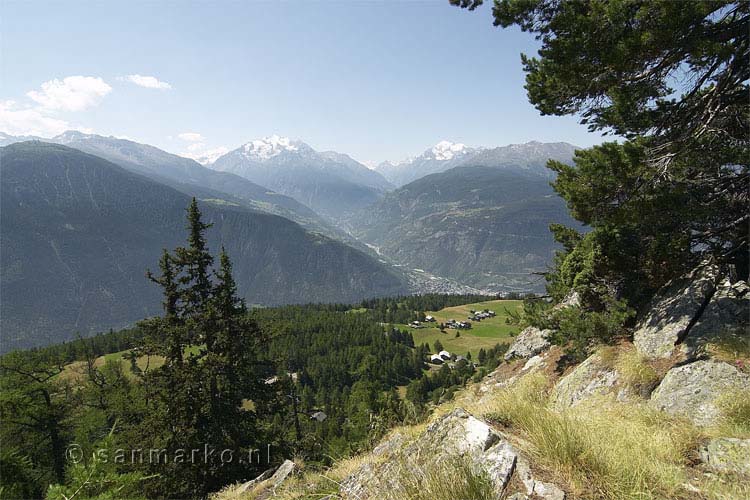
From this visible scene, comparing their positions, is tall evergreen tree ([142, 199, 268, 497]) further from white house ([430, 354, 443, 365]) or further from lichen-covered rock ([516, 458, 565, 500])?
white house ([430, 354, 443, 365])

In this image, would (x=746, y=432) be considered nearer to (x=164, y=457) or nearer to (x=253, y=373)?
(x=253, y=373)

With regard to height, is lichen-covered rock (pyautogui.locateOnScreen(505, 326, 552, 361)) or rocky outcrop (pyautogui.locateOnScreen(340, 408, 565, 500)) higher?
rocky outcrop (pyautogui.locateOnScreen(340, 408, 565, 500))

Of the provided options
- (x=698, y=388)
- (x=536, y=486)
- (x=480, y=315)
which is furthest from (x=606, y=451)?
(x=480, y=315)

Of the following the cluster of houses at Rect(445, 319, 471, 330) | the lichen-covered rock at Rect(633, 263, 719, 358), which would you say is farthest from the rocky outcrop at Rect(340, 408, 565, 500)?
the cluster of houses at Rect(445, 319, 471, 330)

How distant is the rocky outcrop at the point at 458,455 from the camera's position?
3.94 m

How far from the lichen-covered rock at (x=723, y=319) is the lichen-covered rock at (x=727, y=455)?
16.2 feet

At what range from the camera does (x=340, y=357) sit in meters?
128

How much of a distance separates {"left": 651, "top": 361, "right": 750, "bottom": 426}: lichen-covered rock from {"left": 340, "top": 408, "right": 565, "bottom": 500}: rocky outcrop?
5.00 meters

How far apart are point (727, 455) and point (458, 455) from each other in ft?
11.5

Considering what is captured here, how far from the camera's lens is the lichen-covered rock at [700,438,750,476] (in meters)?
4.23

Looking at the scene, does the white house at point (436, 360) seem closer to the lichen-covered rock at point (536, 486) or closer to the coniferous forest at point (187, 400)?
the coniferous forest at point (187, 400)

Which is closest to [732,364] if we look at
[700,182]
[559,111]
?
[700,182]

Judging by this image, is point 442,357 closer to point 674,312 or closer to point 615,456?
point 674,312

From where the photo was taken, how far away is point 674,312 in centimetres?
1016
